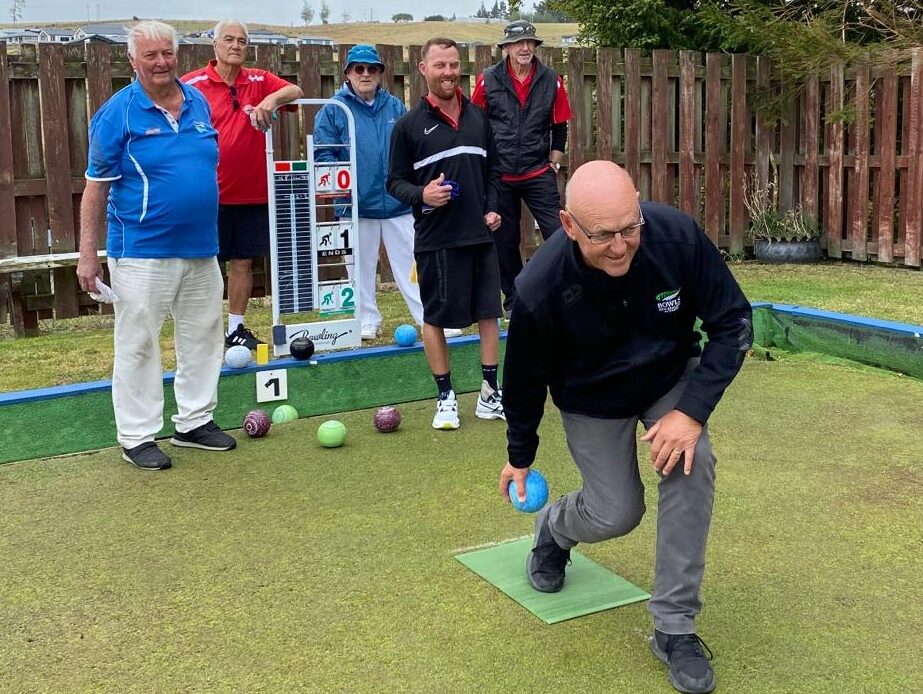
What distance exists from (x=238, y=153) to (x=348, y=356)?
1.30m

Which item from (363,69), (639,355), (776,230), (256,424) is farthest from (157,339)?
(776,230)

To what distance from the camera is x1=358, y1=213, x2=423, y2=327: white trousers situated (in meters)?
6.68

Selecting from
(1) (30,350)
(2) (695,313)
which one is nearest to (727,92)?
(1) (30,350)

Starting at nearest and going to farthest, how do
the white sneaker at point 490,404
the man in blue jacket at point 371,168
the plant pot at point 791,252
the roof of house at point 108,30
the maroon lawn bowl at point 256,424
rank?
the maroon lawn bowl at point 256,424
the white sneaker at point 490,404
the man in blue jacket at point 371,168
the plant pot at point 791,252
the roof of house at point 108,30

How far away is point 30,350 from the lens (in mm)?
6621

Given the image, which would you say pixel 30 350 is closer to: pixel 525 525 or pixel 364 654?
pixel 525 525

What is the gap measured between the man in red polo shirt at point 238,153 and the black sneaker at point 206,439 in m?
1.03

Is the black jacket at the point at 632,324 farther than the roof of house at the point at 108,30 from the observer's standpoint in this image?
No

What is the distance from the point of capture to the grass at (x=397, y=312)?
6.07 meters

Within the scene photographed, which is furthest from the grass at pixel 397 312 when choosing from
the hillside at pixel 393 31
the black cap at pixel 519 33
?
the hillside at pixel 393 31

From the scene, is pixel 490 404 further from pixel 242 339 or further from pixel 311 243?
pixel 242 339

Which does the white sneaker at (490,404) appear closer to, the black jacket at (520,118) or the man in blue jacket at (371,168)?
the man in blue jacket at (371,168)

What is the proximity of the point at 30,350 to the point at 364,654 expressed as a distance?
4.40 m

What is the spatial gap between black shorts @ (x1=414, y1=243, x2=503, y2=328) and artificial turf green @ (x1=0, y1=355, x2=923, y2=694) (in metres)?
0.58
